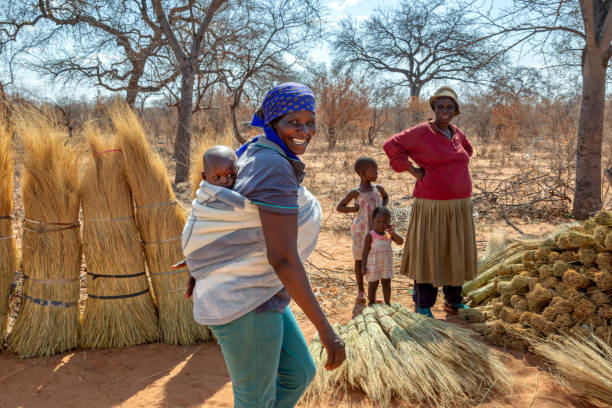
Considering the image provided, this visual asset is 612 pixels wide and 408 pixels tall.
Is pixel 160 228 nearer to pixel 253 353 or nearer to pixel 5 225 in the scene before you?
pixel 5 225

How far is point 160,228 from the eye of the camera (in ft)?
10.5

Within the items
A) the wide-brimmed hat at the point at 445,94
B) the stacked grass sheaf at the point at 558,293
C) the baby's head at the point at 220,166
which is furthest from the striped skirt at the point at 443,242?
the baby's head at the point at 220,166

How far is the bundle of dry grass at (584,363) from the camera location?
2.24m

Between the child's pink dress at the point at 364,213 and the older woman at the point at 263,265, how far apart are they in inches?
90.3

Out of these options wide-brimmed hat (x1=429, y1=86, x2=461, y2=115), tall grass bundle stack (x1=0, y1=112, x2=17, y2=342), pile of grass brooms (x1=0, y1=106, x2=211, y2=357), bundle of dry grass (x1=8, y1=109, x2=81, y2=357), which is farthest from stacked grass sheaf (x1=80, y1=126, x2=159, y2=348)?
wide-brimmed hat (x1=429, y1=86, x2=461, y2=115)

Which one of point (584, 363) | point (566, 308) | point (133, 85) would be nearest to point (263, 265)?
point (584, 363)

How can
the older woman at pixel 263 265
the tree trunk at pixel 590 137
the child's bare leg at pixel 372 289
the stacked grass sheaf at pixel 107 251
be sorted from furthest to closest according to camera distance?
the tree trunk at pixel 590 137, the child's bare leg at pixel 372 289, the stacked grass sheaf at pixel 107 251, the older woman at pixel 263 265

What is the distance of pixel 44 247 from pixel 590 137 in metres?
6.98

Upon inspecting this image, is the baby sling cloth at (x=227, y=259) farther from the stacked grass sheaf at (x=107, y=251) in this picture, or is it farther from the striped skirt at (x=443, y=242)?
the striped skirt at (x=443, y=242)

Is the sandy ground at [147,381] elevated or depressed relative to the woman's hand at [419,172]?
depressed

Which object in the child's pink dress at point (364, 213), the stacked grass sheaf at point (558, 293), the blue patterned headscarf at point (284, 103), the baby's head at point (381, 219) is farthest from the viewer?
the child's pink dress at point (364, 213)

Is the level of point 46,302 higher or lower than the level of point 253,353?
lower

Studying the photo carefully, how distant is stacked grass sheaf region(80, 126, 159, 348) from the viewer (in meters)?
3.08

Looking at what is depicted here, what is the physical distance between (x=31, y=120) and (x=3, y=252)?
93cm
